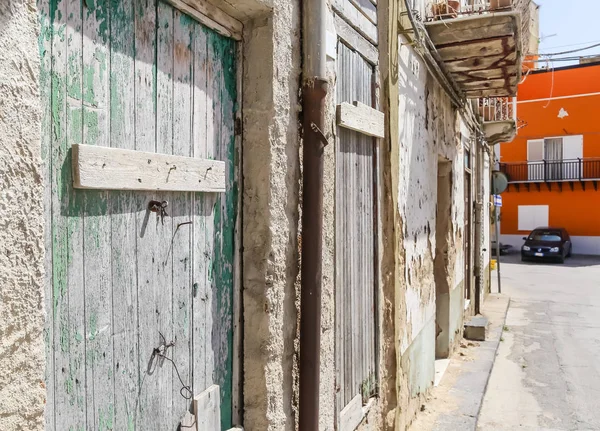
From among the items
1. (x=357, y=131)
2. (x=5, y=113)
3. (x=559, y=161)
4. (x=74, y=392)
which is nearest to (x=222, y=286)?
(x=74, y=392)

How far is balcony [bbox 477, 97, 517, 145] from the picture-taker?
1017 centimetres

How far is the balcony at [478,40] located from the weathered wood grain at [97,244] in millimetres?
3956

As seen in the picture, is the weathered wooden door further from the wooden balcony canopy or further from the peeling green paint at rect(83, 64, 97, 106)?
the wooden balcony canopy

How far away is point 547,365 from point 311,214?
216 inches

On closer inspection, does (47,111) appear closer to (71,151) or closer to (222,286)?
(71,151)

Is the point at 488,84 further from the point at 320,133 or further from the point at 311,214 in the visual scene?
the point at 311,214

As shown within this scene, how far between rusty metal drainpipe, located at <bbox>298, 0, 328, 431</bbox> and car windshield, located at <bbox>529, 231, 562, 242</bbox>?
1970 centimetres

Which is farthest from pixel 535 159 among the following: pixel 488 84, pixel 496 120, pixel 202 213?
pixel 202 213

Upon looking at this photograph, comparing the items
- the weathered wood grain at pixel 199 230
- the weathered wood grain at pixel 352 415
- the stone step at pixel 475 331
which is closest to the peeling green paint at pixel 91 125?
the weathered wood grain at pixel 199 230

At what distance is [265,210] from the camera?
238cm

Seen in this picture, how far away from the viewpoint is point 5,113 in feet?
3.92

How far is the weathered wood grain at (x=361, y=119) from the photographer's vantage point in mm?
3113

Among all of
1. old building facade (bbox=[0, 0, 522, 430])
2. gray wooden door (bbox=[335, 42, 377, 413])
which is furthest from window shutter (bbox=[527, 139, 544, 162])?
gray wooden door (bbox=[335, 42, 377, 413])

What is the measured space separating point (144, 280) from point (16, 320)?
2.07ft
